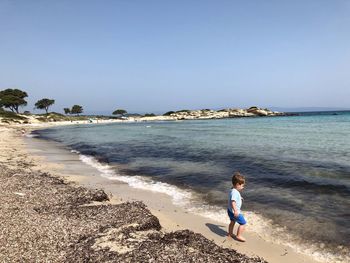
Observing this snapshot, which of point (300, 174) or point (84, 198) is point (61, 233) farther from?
point (300, 174)

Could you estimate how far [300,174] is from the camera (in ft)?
61.2

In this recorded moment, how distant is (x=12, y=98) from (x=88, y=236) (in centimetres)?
13271

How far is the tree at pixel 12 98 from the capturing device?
124m

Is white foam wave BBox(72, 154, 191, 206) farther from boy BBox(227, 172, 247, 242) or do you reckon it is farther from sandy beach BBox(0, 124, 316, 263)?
boy BBox(227, 172, 247, 242)

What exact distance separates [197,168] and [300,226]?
1128 cm

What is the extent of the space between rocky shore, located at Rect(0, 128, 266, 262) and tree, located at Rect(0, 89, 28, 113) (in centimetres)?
12745

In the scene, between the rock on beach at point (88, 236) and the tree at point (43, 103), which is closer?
the rock on beach at point (88, 236)

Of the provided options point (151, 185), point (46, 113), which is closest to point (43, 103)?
point (46, 113)

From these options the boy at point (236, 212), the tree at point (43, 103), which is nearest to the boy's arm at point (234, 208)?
the boy at point (236, 212)

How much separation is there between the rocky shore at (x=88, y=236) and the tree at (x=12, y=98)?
5018 inches

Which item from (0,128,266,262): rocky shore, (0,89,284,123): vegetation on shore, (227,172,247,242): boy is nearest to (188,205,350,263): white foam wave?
(227,172,247,242): boy

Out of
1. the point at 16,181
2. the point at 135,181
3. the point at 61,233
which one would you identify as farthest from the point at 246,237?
the point at 16,181

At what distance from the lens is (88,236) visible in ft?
28.6

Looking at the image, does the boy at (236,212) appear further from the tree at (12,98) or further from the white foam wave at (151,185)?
the tree at (12,98)
